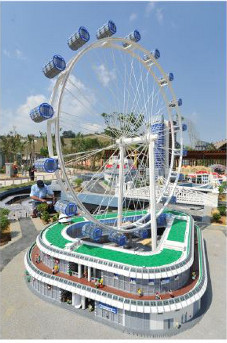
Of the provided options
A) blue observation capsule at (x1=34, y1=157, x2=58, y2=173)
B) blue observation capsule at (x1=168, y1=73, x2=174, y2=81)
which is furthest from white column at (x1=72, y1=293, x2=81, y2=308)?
blue observation capsule at (x1=168, y1=73, x2=174, y2=81)

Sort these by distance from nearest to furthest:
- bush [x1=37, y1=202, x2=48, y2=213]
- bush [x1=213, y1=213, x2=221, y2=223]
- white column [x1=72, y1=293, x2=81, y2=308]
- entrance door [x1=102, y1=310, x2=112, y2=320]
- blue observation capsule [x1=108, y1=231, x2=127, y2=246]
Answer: entrance door [x1=102, y1=310, x2=112, y2=320], white column [x1=72, y1=293, x2=81, y2=308], blue observation capsule [x1=108, y1=231, x2=127, y2=246], bush [x1=213, y1=213, x2=221, y2=223], bush [x1=37, y1=202, x2=48, y2=213]

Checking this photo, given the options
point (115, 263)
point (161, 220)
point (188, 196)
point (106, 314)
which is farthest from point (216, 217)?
point (106, 314)

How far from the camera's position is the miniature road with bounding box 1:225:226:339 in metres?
14.5

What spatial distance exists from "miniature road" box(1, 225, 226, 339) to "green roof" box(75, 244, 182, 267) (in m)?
4.06

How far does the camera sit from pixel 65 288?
55.0ft

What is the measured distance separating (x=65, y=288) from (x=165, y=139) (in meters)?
45.7

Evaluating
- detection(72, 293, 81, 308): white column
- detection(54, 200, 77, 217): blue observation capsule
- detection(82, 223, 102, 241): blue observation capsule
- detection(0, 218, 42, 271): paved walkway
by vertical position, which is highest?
detection(54, 200, 77, 217): blue observation capsule

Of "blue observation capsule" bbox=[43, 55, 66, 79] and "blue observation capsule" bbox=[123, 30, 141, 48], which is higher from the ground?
"blue observation capsule" bbox=[123, 30, 141, 48]

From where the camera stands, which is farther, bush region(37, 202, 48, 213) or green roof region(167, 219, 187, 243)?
bush region(37, 202, 48, 213)

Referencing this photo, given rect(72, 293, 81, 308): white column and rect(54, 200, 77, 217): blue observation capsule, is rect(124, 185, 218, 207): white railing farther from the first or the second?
rect(72, 293, 81, 308): white column

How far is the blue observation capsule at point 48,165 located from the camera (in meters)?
15.8

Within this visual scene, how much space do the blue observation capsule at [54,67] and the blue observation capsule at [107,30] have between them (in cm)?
579

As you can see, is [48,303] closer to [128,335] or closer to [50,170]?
[128,335]

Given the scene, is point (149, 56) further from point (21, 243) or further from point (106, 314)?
point (21, 243)
